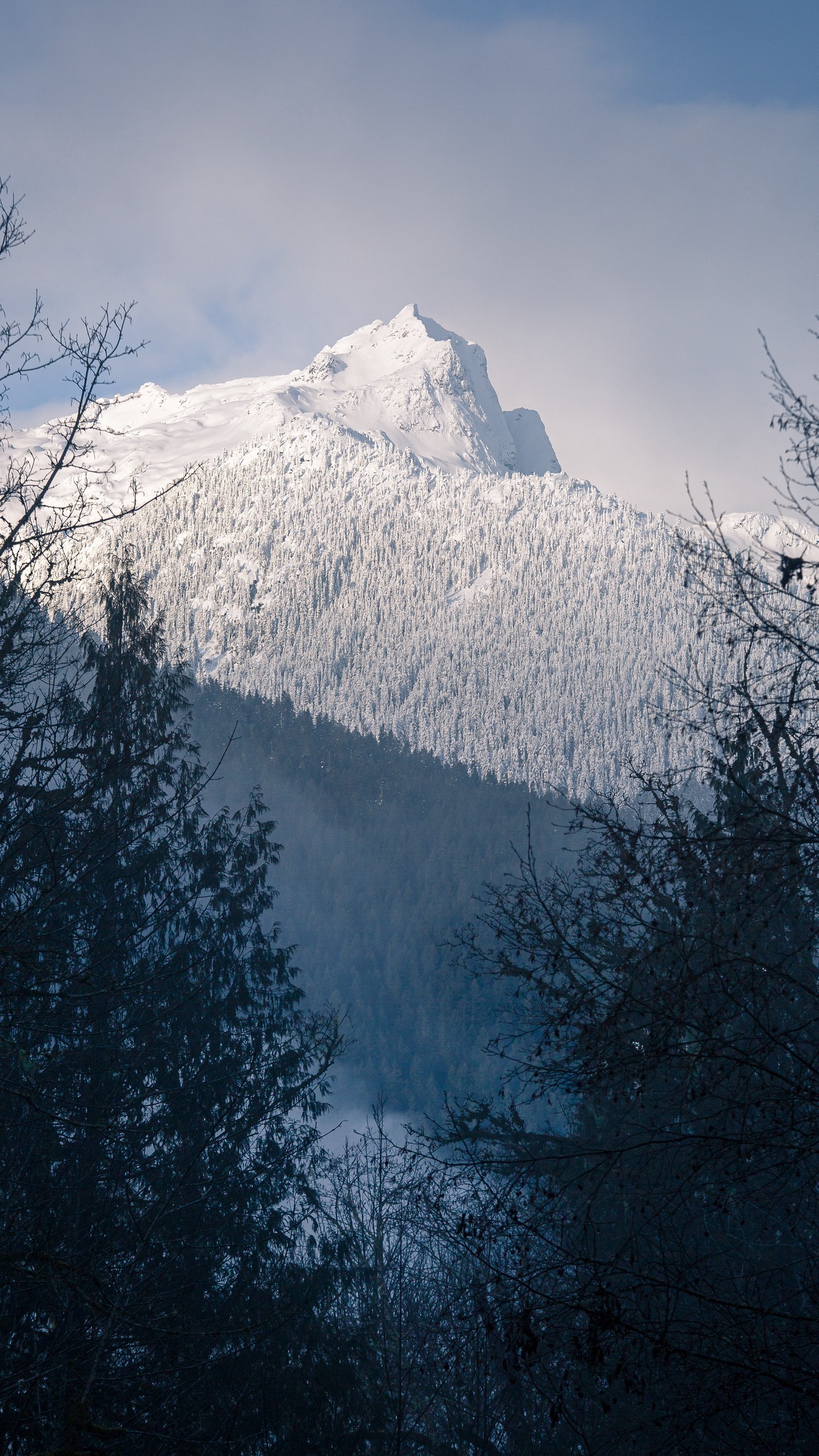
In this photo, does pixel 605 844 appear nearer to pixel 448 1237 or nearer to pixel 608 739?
pixel 448 1237

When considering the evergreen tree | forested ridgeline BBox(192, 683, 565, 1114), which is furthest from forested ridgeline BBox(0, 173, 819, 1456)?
forested ridgeline BBox(192, 683, 565, 1114)

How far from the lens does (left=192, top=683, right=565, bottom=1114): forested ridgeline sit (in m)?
57.0

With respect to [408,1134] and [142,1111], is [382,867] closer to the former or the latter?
[142,1111]

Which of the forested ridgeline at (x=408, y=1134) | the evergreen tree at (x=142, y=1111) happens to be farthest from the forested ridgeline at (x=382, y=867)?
the forested ridgeline at (x=408, y=1134)

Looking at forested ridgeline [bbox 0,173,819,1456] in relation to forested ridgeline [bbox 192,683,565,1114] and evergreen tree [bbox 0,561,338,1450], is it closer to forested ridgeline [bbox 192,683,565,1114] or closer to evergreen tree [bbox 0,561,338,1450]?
evergreen tree [bbox 0,561,338,1450]

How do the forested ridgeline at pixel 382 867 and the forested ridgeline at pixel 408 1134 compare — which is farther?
the forested ridgeline at pixel 382 867

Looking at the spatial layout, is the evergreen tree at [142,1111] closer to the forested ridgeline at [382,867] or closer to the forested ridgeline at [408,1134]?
the forested ridgeline at [408,1134]

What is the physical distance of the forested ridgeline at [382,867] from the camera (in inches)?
2245

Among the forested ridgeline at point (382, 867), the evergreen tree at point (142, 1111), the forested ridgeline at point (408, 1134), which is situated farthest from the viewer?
the forested ridgeline at point (382, 867)

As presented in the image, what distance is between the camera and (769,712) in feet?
13.8

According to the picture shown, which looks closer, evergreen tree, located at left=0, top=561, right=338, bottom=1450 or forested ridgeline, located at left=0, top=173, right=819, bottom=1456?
forested ridgeline, located at left=0, top=173, right=819, bottom=1456

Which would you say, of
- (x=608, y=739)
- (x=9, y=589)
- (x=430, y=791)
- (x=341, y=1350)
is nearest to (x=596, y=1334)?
(x=9, y=589)

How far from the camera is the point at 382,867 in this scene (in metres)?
85.4

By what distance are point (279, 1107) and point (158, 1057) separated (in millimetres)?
2430
